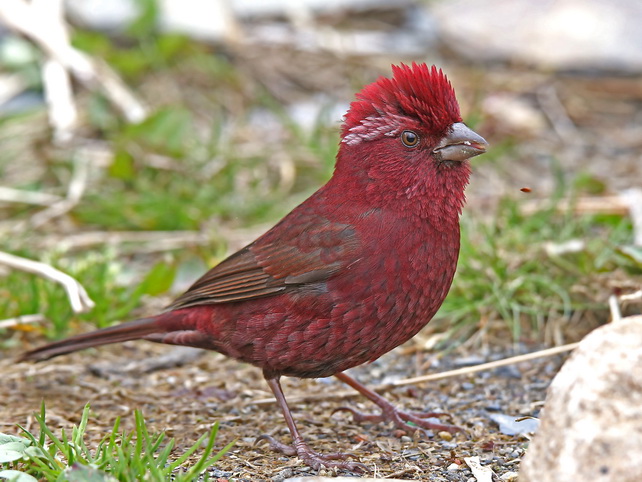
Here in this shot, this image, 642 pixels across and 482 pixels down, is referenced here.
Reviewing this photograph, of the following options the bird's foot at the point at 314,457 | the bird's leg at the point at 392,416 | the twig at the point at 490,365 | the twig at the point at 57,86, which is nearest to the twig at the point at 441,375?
the twig at the point at 490,365

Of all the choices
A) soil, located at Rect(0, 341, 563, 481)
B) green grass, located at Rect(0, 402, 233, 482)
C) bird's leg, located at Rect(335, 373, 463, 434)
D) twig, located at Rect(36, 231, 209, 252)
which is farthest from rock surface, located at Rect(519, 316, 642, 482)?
twig, located at Rect(36, 231, 209, 252)

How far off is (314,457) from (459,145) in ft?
4.33

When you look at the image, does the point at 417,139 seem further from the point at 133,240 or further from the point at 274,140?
the point at 274,140

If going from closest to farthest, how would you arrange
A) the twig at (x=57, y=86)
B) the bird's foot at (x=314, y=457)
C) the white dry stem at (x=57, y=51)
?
the bird's foot at (x=314, y=457) < the twig at (x=57, y=86) < the white dry stem at (x=57, y=51)

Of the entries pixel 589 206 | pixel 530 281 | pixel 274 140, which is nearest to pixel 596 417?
pixel 530 281

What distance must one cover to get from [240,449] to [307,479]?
740mm

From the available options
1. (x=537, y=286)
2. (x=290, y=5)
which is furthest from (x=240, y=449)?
(x=290, y=5)

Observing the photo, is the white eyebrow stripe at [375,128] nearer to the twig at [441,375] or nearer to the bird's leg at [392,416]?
the bird's leg at [392,416]

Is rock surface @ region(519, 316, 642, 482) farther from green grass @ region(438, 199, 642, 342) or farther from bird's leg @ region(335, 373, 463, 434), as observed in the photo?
green grass @ region(438, 199, 642, 342)

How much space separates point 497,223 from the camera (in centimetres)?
539

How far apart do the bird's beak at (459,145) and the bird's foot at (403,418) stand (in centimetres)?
113

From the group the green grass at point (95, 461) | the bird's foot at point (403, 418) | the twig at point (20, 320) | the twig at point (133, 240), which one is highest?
the twig at point (133, 240)

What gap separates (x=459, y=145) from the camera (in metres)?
3.56

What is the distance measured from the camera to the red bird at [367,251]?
346cm
